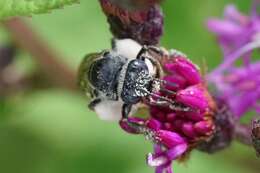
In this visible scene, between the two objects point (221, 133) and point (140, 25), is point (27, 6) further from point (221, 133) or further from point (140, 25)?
point (221, 133)

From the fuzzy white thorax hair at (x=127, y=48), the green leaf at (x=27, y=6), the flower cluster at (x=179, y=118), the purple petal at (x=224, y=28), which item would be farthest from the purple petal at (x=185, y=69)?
the purple petal at (x=224, y=28)

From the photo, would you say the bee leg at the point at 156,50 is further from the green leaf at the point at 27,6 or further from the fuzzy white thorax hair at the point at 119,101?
the green leaf at the point at 27,6

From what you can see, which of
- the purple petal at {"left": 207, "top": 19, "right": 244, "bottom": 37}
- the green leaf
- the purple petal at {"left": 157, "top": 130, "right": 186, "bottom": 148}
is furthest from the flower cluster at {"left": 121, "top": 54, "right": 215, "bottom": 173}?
the purple petal at {"left": 207, "top": 19, "right": 244, "bottom": 37}

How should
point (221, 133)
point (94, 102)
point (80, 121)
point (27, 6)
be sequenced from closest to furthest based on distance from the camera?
point (27, 6) → point (94, 102) → point (221, 133) → point (80, 121)

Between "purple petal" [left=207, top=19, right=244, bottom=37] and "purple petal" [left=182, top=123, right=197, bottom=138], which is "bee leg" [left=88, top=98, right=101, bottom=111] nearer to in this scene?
"purple petal" [left=182, top=123, right=197, bottom=138]

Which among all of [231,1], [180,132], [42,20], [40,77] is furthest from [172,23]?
[180,132]

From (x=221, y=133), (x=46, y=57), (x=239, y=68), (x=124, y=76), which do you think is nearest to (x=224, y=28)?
(x=239, y=68)
